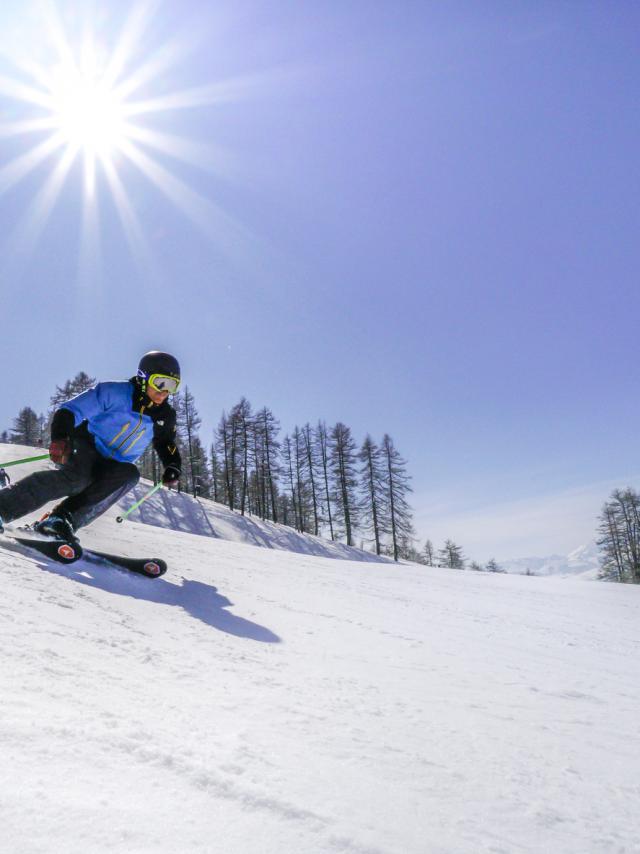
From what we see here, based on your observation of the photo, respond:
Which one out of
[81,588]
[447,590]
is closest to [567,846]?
[81,588]

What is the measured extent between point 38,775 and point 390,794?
0.78 m

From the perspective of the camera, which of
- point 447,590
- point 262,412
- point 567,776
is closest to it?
point 567,776

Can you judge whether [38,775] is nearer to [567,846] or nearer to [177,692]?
[177,692]

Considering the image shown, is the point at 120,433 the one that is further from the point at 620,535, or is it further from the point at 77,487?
the point at 620,535

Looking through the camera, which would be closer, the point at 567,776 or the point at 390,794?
the point at 390,794

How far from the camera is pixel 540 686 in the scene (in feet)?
7.66

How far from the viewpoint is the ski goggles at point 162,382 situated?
4477mm

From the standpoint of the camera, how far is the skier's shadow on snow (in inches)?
114

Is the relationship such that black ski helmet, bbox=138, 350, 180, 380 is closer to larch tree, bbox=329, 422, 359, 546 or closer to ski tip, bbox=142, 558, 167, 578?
ski tip, bbox=142, 558, 167, 578

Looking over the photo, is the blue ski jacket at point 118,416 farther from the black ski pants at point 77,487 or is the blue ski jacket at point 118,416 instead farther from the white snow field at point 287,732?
the white snow field at point 287,732

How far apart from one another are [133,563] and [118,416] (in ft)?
4.51

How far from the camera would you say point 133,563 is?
12.9ft

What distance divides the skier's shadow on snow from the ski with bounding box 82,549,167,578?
0.21 feet

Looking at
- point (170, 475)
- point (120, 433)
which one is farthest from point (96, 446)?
point (170, 475)
